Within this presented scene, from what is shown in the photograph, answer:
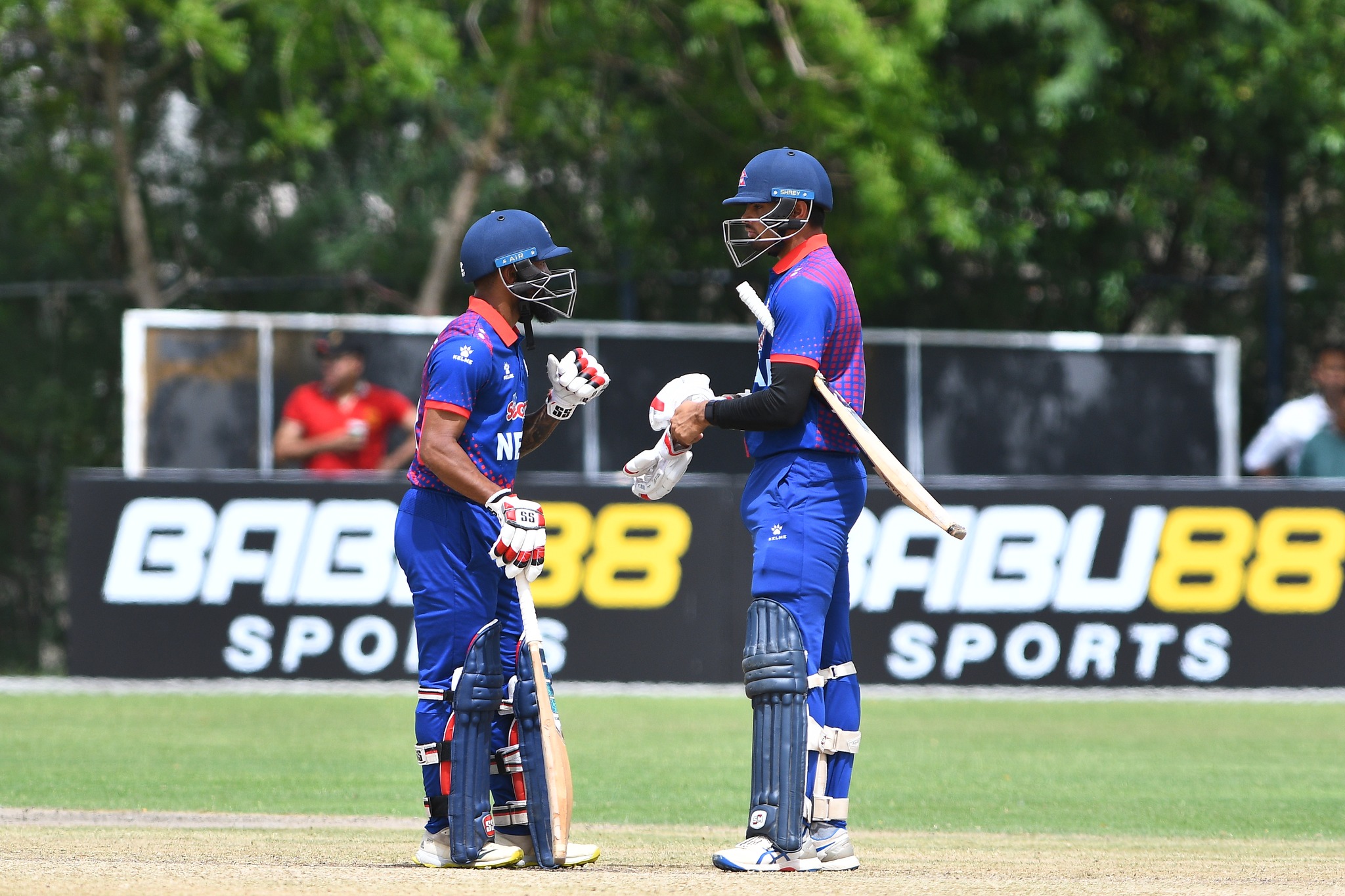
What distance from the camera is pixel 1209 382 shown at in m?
15.5

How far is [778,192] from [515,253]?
37.1 inches

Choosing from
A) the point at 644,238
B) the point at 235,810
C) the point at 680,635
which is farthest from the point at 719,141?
the point at 235,810

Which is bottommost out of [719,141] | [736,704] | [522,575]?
[736,704]

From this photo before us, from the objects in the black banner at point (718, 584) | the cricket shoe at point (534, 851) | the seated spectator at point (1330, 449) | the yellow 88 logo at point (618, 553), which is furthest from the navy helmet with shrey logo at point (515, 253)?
the seated spectator at point (1330, 449)

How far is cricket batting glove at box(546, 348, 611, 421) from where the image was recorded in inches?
259

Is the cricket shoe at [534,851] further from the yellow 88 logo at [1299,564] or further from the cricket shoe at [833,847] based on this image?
the yellow 88 logo at [1299,564]

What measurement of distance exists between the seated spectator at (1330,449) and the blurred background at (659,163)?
2.55m

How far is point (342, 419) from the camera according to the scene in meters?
13.9

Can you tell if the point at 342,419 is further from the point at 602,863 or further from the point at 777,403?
the point at 777,403

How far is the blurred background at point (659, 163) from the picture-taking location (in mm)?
16734

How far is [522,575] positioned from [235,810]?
8.28ft

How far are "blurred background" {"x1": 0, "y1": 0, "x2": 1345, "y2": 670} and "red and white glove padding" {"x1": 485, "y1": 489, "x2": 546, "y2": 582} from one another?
10.5 m

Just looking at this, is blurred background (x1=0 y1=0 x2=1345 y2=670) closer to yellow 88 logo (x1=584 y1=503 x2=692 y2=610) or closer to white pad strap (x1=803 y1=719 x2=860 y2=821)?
yellow 88 logo (x1=584 y1=503 x2=692 y2=610)

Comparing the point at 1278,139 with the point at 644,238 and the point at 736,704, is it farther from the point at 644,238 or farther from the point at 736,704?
the point at 736,704
